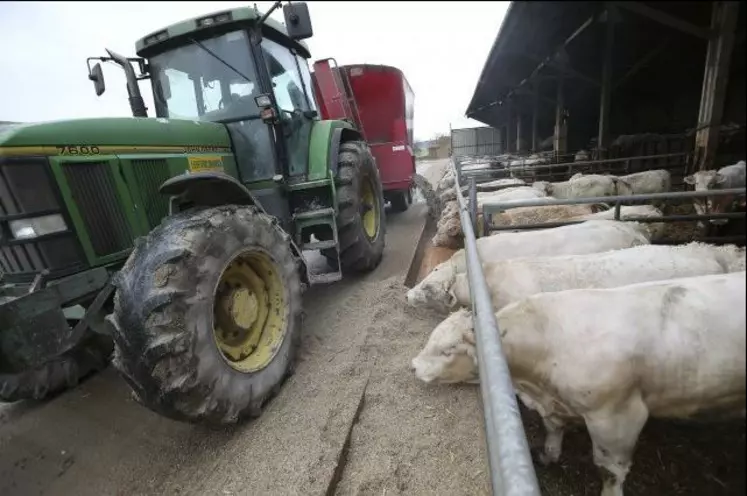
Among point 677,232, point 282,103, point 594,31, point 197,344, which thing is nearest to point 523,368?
point 594,31

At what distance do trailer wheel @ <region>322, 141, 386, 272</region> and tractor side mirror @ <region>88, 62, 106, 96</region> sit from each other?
7.03 ft

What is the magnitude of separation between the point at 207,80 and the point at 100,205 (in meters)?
1.60

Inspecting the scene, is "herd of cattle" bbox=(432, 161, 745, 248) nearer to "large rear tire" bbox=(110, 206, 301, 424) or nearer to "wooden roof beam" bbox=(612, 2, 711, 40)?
"large rear tire" bbox=(110, 206, 301, 424)

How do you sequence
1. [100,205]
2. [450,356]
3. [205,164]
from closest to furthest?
[450,356] < [100,205] < [205,164]

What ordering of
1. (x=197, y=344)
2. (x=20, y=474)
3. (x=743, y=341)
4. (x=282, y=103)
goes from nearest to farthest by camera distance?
(x=743, y=341) < (x=197, y=344) < (x=20, y=474) < (x=282, y=103)

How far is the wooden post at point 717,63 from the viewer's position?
1.69 feet

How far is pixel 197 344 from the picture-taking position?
77.0 inches

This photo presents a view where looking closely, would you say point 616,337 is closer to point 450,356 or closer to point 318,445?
point 450,356

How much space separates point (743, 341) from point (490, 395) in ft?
1.78

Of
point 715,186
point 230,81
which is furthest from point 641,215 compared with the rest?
point 230,81

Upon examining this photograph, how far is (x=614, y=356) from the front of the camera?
57.0 inches

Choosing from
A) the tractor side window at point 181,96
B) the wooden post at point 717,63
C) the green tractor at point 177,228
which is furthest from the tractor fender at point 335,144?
the wooden post at point 717,63

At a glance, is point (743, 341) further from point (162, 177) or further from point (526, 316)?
point (162, 177)

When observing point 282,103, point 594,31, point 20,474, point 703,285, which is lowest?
point 20,474
